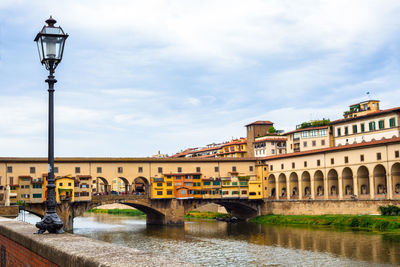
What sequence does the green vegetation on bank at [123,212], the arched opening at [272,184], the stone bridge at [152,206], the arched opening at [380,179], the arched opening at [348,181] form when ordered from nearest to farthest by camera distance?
the arched opening at [380,179] < the stone bridge at [152,206] < the arched opening at [348,181] < the arched opening at [272,184] < the green vegetation on bank at [123,212]

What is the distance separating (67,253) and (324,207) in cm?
5986

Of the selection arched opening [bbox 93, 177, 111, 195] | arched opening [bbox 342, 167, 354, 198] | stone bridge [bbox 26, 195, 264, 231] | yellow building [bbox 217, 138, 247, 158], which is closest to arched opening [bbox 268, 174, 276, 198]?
stone bridge [bbox 26, 195, 264, 231]

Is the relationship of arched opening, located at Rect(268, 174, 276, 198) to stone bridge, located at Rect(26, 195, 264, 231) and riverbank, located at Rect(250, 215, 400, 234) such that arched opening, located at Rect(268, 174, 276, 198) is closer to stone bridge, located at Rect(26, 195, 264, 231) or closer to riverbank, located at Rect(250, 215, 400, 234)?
stone bridge, located at Rect(26, 195, 264, 231)

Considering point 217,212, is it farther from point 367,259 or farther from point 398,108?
point 367,259

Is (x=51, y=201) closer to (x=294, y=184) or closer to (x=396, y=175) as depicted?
(x=396, y=175)

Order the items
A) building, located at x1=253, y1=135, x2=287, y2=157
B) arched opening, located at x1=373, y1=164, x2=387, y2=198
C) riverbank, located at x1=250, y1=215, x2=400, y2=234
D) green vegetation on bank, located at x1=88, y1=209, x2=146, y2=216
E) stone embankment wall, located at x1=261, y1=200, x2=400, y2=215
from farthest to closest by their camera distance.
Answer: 1. green vegetation on bank, located at x1=88, y1=209, x2=146, y2=216
2. building, located at x1=253, y1=135, x2=287, y2=157
3. arched opening, located at x1=373, y1=164, x2=387, y2=198
4. stone embankment wall, located at x1=261, y1=200, x2=400, y2=215
5. riverbank, located at x1=250, y1=215, x2=400, y2=234

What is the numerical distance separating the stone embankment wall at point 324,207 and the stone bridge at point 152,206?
3144 mm

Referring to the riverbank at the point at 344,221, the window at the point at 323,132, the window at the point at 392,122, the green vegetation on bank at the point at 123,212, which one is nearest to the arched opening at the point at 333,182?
the riverbank at the point at 344,221

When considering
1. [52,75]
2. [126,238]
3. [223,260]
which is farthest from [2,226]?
[126,238]

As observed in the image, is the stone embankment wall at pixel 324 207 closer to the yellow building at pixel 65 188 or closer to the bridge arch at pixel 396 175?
the bridge arch at pixel 396 175

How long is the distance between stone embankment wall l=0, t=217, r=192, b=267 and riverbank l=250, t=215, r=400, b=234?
44510mm

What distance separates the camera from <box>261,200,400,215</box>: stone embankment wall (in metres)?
56.6

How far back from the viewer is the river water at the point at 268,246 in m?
34.3

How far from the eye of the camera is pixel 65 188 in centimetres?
6316
